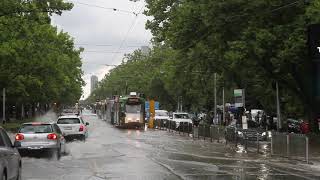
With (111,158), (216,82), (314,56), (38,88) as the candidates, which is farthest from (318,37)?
(38,88)

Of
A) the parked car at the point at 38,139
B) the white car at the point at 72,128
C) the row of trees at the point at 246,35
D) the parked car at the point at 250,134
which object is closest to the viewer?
the parked car at the point at 38,139

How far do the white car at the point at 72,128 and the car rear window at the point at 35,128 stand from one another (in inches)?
480

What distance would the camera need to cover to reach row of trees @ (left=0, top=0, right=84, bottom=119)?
33.3 metres

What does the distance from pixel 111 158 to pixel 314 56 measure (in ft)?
28.4

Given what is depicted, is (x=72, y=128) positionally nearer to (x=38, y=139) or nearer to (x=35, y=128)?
(x=35, y=128)

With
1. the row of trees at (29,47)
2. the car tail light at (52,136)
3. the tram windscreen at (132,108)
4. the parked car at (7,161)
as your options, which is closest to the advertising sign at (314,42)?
the car tail light at (52,136)

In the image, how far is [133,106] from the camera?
192 ft

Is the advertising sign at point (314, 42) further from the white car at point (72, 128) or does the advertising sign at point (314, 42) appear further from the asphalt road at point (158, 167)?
the white car at point (72, 128)

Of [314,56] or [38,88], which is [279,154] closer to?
[314,56]

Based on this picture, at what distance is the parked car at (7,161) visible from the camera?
12.0 metres

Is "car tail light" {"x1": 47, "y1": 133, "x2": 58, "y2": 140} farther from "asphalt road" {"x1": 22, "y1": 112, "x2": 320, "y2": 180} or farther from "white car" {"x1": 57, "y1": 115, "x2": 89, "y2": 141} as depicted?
"white car" {"x1": 57, "y1": 115, "x2": 89, "y2": 141}

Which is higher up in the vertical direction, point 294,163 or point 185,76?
point 185,76

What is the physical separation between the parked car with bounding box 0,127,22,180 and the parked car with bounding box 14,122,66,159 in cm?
947

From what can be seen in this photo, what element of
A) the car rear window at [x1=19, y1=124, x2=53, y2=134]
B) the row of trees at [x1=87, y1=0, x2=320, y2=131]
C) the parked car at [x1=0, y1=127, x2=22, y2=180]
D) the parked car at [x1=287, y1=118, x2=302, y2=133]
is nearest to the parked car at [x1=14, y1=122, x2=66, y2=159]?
the car rear window at [x1=19, y1=124, x2=53, y2=134]
